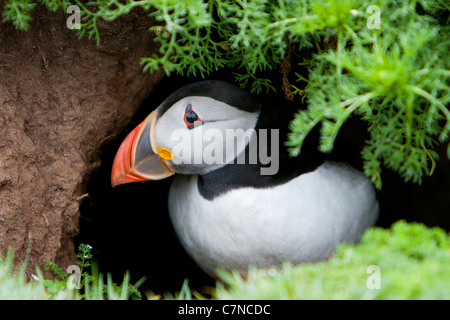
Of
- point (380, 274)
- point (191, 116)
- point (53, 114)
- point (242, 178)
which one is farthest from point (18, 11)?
point (380, 274)

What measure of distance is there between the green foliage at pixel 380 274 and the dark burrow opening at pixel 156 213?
1212 mm

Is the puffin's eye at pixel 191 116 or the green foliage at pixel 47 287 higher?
the puffin's eye at pixel 191 116

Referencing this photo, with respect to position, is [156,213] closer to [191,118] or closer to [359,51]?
[191,118]

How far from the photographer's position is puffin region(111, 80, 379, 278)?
2361 millimetres

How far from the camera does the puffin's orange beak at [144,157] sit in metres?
2.49

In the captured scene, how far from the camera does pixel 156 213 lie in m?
3.60

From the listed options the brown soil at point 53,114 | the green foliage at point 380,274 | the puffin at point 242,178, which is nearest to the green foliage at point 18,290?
the brown soil at point 53,114

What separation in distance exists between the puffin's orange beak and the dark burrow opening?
498mm

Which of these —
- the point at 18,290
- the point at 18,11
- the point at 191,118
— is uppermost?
the point at 18,11

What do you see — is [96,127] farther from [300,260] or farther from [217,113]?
[300,260]

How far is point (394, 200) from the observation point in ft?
12.3

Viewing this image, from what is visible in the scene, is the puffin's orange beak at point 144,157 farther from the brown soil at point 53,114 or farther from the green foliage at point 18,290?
the green foliage at point 18,290

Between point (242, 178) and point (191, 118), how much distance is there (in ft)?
1.29
